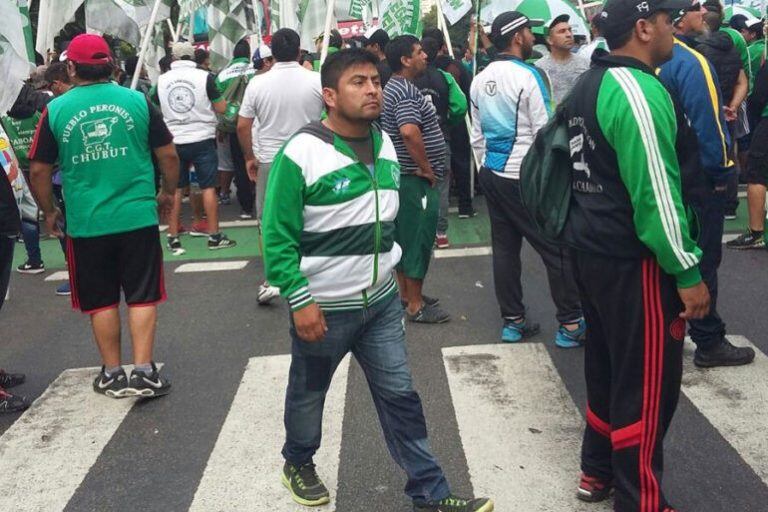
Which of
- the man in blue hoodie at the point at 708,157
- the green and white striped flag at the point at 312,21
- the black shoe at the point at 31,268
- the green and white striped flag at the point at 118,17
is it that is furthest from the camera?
the green and white striped flag at the point at 312,21

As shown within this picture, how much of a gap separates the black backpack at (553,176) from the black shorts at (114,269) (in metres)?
2.62

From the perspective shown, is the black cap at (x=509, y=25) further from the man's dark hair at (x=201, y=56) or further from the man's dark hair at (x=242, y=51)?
the man's dark hair at (x=201, y=56)

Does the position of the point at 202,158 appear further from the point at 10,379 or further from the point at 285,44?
the point at 10,379

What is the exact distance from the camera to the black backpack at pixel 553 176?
3.56 meters

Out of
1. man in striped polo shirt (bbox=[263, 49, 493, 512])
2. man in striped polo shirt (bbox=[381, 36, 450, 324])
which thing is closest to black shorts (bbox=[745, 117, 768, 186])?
man in striped polo shirt (bbox=[381, 36, 450, 324])

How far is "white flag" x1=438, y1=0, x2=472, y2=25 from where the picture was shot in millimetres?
13094

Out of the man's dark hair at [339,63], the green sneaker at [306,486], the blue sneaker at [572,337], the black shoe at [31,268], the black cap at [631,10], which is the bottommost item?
the black shoe at [31,268]

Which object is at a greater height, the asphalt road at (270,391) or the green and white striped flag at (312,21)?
the green and white striped flag at (312,21)

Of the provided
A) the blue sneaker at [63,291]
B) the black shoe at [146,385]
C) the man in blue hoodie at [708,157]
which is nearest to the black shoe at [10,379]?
the black shoe at [146,385]

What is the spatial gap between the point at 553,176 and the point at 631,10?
2.10 ft

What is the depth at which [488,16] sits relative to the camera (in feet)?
45.8

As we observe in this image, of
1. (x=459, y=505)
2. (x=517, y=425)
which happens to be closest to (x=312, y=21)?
(x=517, y=425)

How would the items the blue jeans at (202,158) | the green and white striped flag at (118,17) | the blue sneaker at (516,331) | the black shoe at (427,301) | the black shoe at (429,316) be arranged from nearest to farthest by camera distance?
the blue sneaker at (516,331), the black shoe at (429,316), the black shoe at (427,301), the blue jeans at (202,158), the green and white striped flag at (118,17)

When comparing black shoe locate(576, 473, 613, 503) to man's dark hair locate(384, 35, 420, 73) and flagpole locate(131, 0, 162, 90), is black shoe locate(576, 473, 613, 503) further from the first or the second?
flagpole locate(131, 0, 162, 90)
